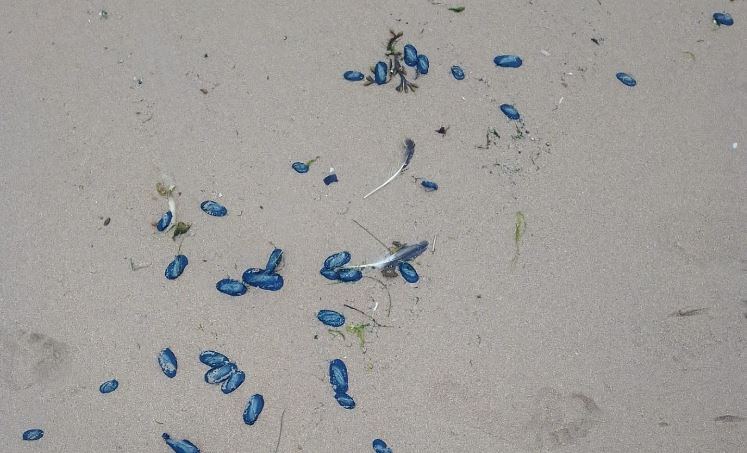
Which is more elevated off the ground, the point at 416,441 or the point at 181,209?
the point at 181,209

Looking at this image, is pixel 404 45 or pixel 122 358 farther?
pixel 404 45

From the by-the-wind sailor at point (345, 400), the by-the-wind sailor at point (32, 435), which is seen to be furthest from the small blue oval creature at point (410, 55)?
the by-the-wind sailor at point (32, 435)

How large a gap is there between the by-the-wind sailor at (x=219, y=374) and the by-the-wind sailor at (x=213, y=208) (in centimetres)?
54

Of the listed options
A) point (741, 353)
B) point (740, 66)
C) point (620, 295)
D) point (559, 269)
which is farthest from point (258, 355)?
point (740, 66)

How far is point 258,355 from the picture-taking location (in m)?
2.54

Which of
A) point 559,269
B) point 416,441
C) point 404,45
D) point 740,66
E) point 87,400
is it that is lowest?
point 416,441

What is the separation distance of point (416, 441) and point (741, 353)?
4.03 feet

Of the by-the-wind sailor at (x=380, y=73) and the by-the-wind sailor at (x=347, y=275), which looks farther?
the by-the-wind sailor at (x=380, y=73)

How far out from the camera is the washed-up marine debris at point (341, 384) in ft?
8.21

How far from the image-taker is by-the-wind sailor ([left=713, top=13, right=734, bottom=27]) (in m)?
2.79

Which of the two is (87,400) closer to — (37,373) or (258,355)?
(37,373)

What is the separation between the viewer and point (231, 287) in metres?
2.51

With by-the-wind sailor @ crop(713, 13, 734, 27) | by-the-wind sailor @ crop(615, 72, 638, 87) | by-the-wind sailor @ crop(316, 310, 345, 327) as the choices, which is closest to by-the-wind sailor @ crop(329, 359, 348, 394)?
by-the-wind sailor @ crop(316, 310, 345, 327)

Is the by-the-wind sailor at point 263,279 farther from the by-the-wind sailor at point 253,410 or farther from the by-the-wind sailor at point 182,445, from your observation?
the by-the-wind sailor at point 182,445
